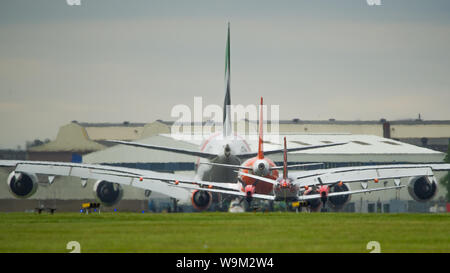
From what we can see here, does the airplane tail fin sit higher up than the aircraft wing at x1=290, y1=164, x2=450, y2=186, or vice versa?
the airplane tail fin

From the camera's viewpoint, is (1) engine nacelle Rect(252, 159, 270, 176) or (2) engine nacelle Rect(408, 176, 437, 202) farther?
(2) engine nacelle Rect(408, 176, 437, 202)

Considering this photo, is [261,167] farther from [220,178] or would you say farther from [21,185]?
[21,185]

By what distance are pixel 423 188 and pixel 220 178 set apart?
1971 cm

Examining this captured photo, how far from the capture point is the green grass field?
35.5 metres

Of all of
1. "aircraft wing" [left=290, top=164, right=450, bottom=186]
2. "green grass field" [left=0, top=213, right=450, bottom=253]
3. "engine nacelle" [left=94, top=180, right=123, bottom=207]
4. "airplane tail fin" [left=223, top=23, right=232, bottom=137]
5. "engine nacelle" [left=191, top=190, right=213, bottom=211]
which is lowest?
"green grass field" [left=0, top=213, right=450, bottom=253]

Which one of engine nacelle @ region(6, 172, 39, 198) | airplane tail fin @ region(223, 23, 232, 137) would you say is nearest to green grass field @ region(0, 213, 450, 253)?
engine nacelle @ region(6, 172, 39, 198)

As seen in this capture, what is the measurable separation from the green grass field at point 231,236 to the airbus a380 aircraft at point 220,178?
27.6 m

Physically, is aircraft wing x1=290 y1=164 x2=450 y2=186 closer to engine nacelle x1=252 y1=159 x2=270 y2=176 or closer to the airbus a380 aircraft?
the airbus a380 aircraft

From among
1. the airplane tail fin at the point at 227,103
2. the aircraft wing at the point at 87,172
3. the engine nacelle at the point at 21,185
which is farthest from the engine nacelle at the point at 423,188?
the engine nacelle at the point at 21,185

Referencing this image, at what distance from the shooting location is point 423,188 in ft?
286

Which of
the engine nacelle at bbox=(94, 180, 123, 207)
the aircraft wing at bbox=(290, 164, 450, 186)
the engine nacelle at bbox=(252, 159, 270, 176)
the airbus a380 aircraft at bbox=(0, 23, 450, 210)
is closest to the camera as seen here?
the airbus a380 aircraft at bbox=(0, 23, 450, 210)

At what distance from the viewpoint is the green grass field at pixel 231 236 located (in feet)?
117

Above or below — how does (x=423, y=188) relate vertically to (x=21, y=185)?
above

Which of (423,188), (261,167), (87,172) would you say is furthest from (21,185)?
(423,188)
